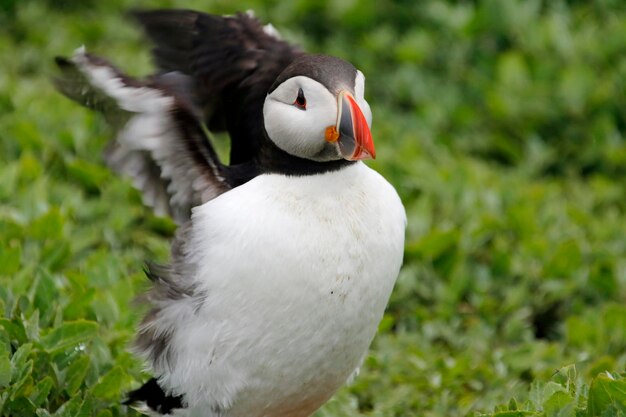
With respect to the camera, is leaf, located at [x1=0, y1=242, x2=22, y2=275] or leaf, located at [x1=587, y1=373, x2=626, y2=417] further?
leaf, located at [x1=0, y1=242, x2=22, y2=275]

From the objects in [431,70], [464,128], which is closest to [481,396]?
[464,128]

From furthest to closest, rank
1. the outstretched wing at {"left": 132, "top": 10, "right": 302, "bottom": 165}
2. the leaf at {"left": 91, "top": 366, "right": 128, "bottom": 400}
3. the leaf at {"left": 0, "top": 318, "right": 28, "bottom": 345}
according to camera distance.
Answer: the outstretched wing at {"left": 132, "top": 10, "right": 302, "bottom": 165} → the leaf at {"left": 91, "top": 366, "right": 128, "bottom": 400} → the leaf at {"left": 0, "top": 318, "right": 28, "bottom": 345}

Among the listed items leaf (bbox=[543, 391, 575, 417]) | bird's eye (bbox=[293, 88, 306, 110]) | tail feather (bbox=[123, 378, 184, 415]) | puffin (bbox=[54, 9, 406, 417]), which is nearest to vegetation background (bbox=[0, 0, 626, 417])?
leaf (bbox=[543, 391, 575, 417])

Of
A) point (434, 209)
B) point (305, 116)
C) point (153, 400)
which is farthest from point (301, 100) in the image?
point (434, 209)

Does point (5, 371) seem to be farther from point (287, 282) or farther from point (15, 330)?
point (287, 282)

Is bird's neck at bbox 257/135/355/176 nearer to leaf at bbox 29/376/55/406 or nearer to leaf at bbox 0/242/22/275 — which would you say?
leaf at bbox 29/376/55/406

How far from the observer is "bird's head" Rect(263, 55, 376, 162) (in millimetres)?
3412

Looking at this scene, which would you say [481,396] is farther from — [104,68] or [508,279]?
[104,68]

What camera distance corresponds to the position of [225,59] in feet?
14.4

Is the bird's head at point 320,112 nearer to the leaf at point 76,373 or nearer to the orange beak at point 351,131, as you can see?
the orange beak at point 351,131

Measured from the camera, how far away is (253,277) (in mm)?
3531

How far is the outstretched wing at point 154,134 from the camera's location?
3664 millimetres

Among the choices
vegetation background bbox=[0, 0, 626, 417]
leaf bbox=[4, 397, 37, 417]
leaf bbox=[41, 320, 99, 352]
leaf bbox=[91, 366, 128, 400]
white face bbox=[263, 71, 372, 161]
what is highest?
white face bbox=[263, 71, 372, 161]

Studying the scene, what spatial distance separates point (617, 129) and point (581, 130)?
24 centimetres
